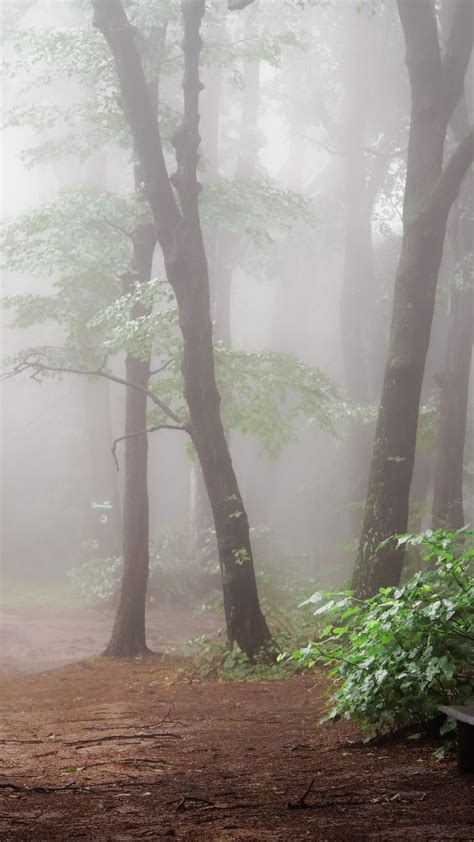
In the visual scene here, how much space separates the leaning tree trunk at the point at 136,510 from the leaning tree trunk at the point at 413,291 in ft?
11.4

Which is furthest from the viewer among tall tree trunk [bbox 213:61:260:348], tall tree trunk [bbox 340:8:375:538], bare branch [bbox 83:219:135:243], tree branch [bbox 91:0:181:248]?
tall tree trunk [bbox 213:61:260:348]

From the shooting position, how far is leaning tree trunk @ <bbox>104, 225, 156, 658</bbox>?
11.9 metres

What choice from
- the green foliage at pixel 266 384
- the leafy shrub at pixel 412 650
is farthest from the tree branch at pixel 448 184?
the leafy shrub at pixel 412 650

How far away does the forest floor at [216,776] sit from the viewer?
143 inches

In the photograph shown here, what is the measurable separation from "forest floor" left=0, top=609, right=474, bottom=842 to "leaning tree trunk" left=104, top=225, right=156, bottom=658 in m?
3.36

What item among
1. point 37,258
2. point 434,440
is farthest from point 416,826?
point 434,440

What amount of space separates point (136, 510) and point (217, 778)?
7593 millimetres

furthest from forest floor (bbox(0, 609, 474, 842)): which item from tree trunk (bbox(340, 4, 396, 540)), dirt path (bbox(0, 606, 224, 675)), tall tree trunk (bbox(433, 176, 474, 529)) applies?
tree trunk (bbox(340, 4, 396, 540))

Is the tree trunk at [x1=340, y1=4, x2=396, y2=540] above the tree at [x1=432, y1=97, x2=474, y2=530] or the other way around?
above

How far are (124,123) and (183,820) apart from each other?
394 inches

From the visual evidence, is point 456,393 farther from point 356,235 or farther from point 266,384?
point 356,235

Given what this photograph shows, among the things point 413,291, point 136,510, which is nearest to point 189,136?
point 413,291

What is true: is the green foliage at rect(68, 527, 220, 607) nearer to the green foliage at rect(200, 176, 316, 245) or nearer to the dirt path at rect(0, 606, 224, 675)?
the dirt path at rect(0, 606, 224, 675)

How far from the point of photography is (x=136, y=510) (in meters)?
12.1
